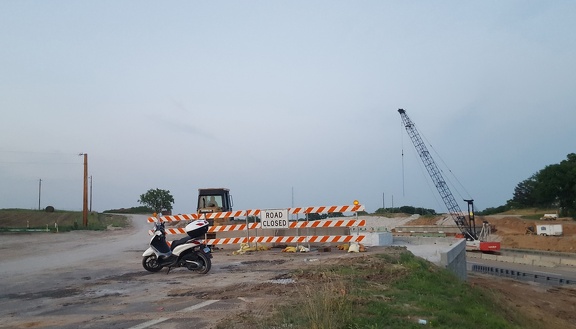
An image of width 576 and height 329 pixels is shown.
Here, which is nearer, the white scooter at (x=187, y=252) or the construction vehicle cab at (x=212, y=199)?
the white scooter at (x=187, y=252)

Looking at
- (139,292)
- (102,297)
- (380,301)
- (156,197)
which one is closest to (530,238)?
(380,301)

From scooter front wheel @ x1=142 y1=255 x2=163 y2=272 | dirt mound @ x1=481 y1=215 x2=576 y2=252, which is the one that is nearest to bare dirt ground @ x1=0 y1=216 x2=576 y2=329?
scooter front wheel @ x1=142 y1=255 x2=163 y2=272

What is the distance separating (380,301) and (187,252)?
6.24m

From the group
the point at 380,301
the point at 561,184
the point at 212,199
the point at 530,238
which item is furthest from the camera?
the point at 561,184

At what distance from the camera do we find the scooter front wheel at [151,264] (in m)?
14.1

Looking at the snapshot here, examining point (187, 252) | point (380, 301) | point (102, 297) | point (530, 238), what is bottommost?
point (530, 238)

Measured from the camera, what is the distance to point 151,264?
14.2m

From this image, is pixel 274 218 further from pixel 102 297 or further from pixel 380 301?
pixel 380 301

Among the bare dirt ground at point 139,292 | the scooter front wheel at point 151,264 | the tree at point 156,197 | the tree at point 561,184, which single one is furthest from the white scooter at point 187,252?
the tree at point 156,197

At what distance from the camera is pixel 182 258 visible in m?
13.6

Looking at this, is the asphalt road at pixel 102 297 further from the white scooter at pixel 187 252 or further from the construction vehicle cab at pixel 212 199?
the construction vehicle cab at pixel 212 199

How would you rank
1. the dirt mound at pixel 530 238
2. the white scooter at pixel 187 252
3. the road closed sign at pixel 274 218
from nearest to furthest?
the white scooter at pixel 187 252 < the road closed sign at pixel 274 218 < the dirt mound at pixel 530 238

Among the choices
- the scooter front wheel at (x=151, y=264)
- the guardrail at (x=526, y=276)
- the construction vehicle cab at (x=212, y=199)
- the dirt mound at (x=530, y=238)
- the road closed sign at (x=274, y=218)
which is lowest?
the guardrail at (x=526, y=276)

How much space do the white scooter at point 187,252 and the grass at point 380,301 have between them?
8.65 ft
